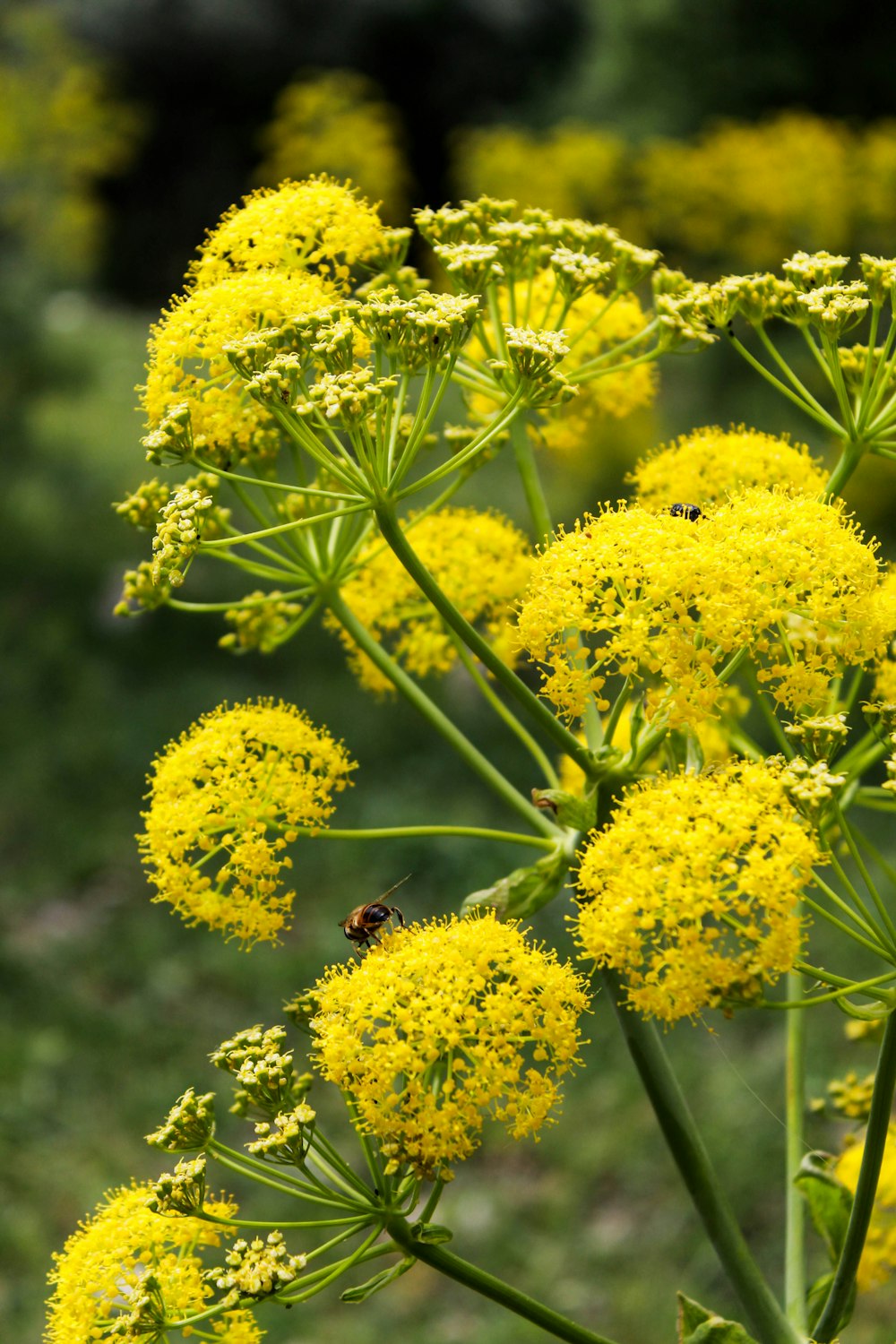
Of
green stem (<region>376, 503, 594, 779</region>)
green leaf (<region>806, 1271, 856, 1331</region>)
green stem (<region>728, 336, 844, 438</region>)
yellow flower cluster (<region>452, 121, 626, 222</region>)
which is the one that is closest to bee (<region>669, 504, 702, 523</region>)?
green stem (<region>728, 336, 844, 438</region>)

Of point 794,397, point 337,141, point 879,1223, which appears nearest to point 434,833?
point 794,397

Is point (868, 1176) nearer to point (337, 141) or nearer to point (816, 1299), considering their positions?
point (816, 1299)

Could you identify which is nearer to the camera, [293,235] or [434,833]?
[434,833]

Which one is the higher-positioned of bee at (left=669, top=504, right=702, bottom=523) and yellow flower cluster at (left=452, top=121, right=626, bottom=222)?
yellow flower cluster at (left=452, top=121, right=626, bottom=222)

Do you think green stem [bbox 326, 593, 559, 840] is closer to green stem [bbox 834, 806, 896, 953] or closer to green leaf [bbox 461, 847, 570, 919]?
green leaf [bbox 461, 847, 570, 919]

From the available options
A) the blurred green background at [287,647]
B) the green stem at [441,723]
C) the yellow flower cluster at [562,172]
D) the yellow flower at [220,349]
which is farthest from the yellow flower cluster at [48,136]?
the green stem at [441,723]

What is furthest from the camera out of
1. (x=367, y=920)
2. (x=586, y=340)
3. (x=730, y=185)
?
(x=730, y=185)

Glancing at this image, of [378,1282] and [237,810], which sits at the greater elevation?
[237,810]


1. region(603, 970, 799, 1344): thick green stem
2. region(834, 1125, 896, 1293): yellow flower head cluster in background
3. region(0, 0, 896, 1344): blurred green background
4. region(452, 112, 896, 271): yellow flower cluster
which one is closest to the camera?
region(603, 970, 799, 1344): thick green stem
